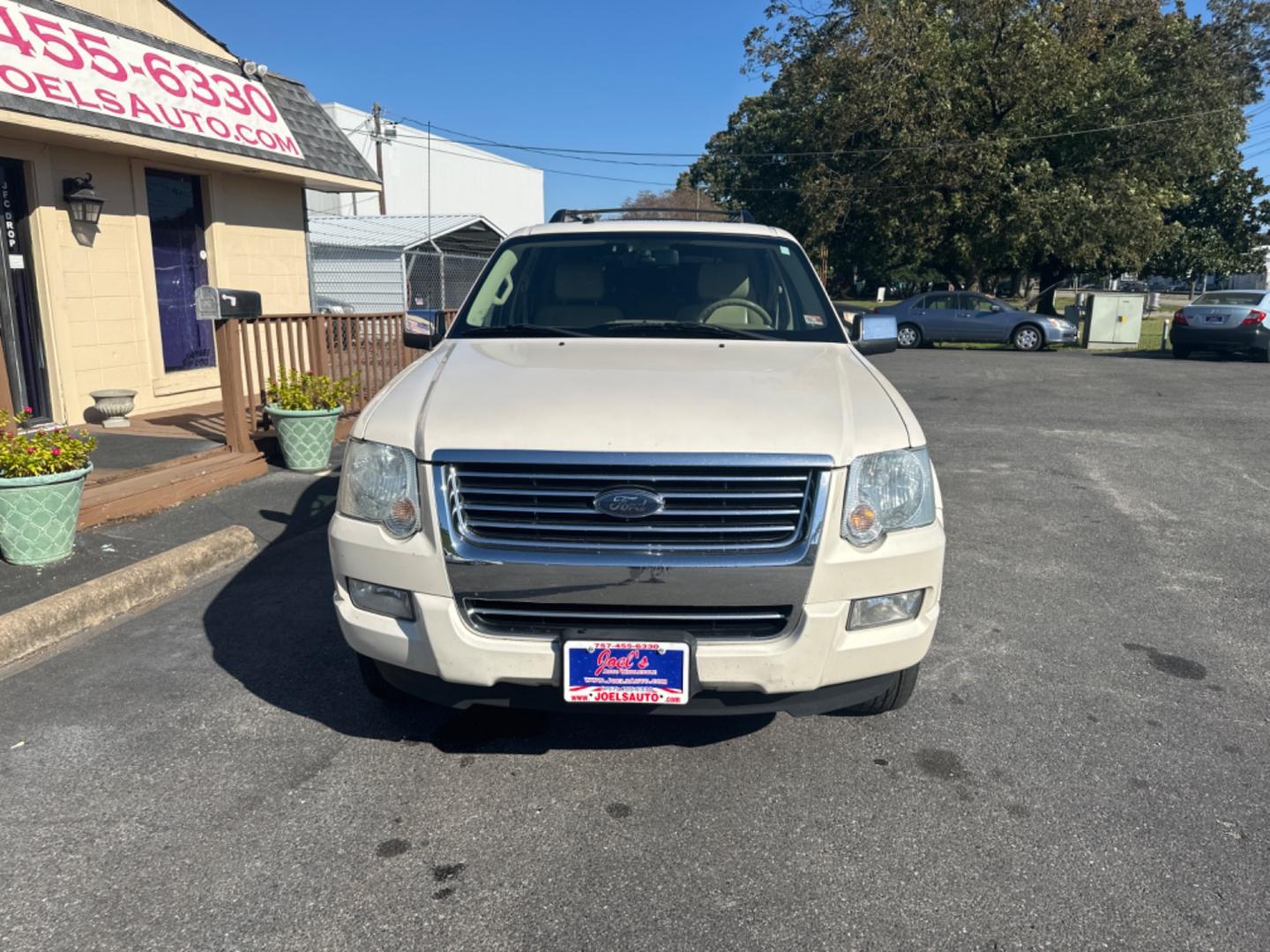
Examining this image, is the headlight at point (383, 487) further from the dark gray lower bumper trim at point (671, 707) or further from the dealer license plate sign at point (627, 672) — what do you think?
the dealer license plate sign at point (627, 672)

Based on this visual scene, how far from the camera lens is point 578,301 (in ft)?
14.6

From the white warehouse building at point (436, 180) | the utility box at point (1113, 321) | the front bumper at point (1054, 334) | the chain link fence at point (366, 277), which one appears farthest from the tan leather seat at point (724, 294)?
the white warehouse building at point (436, 180)

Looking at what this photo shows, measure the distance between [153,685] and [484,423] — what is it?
2.02 meters

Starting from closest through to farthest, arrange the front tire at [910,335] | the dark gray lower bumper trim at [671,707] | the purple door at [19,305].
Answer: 1. the dark gray lower bumper trim at [671,707]
2. the purple door at [19,305]
3. the front tire at [910,335]

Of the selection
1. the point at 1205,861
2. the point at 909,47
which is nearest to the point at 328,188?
the point at 1205,861

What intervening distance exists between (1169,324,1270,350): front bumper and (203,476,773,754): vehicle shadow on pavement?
19293 millimetres

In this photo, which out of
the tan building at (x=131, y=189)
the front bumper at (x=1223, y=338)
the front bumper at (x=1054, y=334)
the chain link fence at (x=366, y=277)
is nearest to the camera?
the tan building at (x=131, y=189)

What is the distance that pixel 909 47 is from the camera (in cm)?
2569

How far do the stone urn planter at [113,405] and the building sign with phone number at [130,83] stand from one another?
2406mm

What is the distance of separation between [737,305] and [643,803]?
241cm

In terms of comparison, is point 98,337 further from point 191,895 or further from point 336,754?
point 191,895

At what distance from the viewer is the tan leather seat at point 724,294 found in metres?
4.44

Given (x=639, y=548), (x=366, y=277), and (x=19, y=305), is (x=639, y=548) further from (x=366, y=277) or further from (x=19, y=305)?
(x=366, y=277)

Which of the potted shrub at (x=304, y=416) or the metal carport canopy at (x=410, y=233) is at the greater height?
the metal carport canopy at (x=410, y=233)
